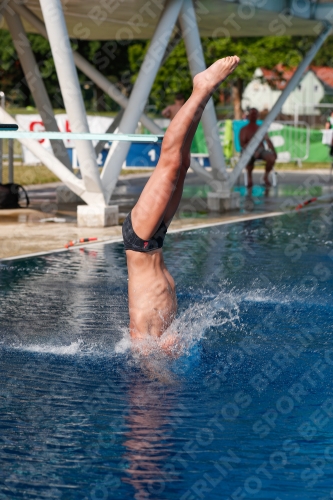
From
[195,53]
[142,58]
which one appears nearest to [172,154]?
[195,53]

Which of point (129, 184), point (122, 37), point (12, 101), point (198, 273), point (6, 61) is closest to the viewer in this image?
point (198, 273)

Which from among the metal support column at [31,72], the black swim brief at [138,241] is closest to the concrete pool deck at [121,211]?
the metal support column at [31,72]

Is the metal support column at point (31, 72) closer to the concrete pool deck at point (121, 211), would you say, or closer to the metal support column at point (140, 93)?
the concrete pool deck at point (121, 211)

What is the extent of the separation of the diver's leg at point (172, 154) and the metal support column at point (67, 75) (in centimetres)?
690

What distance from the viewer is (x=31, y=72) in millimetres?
16875

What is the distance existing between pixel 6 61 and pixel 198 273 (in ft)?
167

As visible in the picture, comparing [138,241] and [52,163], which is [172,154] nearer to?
[138,241]

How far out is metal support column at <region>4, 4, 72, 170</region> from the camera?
53.9 ft

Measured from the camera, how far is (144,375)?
5.96 metres

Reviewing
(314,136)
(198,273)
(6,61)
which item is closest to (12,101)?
(6,61)

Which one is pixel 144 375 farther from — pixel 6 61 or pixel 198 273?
pixel 6 61

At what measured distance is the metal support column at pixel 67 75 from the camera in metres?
12.6

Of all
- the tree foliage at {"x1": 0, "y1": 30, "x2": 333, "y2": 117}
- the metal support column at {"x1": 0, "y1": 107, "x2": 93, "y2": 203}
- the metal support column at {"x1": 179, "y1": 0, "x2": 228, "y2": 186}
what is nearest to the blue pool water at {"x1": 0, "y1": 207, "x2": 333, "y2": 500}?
the metal support column at {"x1": 0, "y1": 107, "x2": 93, "y2": 203}

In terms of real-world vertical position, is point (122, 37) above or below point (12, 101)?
above
